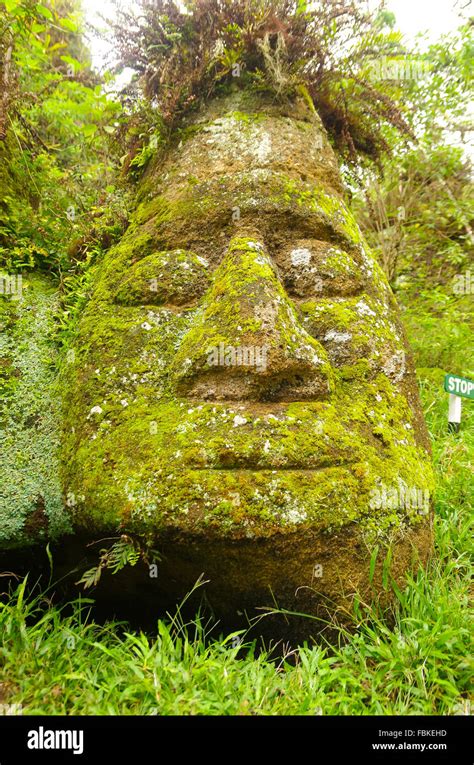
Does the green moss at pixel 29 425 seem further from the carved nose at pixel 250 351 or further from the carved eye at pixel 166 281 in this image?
the carved nose at pixel 250 351

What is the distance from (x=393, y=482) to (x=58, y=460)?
1.81 m

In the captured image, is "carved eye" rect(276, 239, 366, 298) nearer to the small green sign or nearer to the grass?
the small green sign

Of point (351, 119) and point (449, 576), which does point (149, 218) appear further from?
point (449, 576)

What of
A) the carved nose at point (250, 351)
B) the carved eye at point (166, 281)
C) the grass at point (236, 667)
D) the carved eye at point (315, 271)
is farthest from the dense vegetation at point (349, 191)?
the carved eye at point (315, 271)

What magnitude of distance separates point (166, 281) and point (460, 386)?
95.3 inches

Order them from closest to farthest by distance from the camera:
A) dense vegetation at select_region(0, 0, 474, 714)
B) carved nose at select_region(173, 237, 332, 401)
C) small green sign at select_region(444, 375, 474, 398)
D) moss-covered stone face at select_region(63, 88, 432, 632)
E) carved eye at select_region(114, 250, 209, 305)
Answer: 1. dense vegetation at select_region(0, 0, 474, 714)
2. moss-covered stone face at select_region(63, 88, 432, 632)
3. carved nose at select_region(173, 237, 332, 401)
4. carved eye at select_region(114, 250, 209, 305)
5. small green sign at select_region(444, 375, 474, 398)

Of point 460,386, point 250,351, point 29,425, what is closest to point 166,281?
point 250,351

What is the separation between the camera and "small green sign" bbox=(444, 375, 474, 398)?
370cm

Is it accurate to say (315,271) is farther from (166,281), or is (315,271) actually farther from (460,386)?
(460,386)

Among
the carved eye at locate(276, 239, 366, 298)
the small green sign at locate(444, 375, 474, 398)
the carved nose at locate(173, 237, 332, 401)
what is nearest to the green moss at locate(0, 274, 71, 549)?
the carved nose at locate(173, 237, 332, 401)

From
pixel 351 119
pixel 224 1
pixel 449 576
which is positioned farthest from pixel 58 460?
pixel 351 119

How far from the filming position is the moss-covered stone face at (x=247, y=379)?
2213 mm

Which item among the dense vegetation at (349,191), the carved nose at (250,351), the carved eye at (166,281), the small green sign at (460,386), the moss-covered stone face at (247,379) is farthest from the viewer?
the small green sign at (460,386)

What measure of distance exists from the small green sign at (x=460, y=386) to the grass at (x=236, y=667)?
5.08 ft
